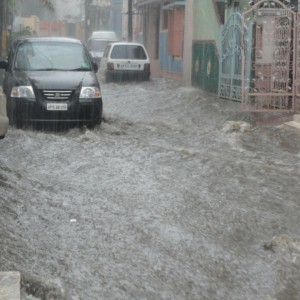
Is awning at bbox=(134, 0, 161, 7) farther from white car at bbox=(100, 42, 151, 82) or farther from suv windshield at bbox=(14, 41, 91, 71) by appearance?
suv windshield at bbox=(14, 41, 91, 71)

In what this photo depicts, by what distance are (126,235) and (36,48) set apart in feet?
23.3

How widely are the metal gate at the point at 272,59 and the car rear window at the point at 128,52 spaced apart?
33.1 feet

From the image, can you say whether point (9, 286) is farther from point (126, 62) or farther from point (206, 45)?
point (126, 62)

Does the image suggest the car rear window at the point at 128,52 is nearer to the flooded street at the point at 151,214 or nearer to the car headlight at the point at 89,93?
the flooded street at the point at 151,214

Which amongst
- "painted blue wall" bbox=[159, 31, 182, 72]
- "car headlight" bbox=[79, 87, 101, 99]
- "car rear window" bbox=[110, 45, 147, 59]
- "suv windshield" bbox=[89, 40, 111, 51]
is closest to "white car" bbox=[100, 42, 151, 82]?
"car rear window" bbox=[110, 45, 147, 59]

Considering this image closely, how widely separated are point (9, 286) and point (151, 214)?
2.60 m

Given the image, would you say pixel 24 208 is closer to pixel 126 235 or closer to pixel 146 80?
pixel 126 235

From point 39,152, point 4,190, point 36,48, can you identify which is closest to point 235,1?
point 36,48

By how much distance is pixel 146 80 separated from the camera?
932 inches

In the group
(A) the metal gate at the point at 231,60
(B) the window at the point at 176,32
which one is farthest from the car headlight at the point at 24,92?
(B) the window at the point at 176,32

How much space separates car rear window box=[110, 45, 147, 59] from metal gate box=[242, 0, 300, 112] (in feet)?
33.1

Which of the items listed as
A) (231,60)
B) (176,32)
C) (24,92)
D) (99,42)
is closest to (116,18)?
(99,42)

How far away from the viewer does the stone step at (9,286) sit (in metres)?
3.46

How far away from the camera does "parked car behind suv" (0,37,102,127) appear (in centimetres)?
1045
